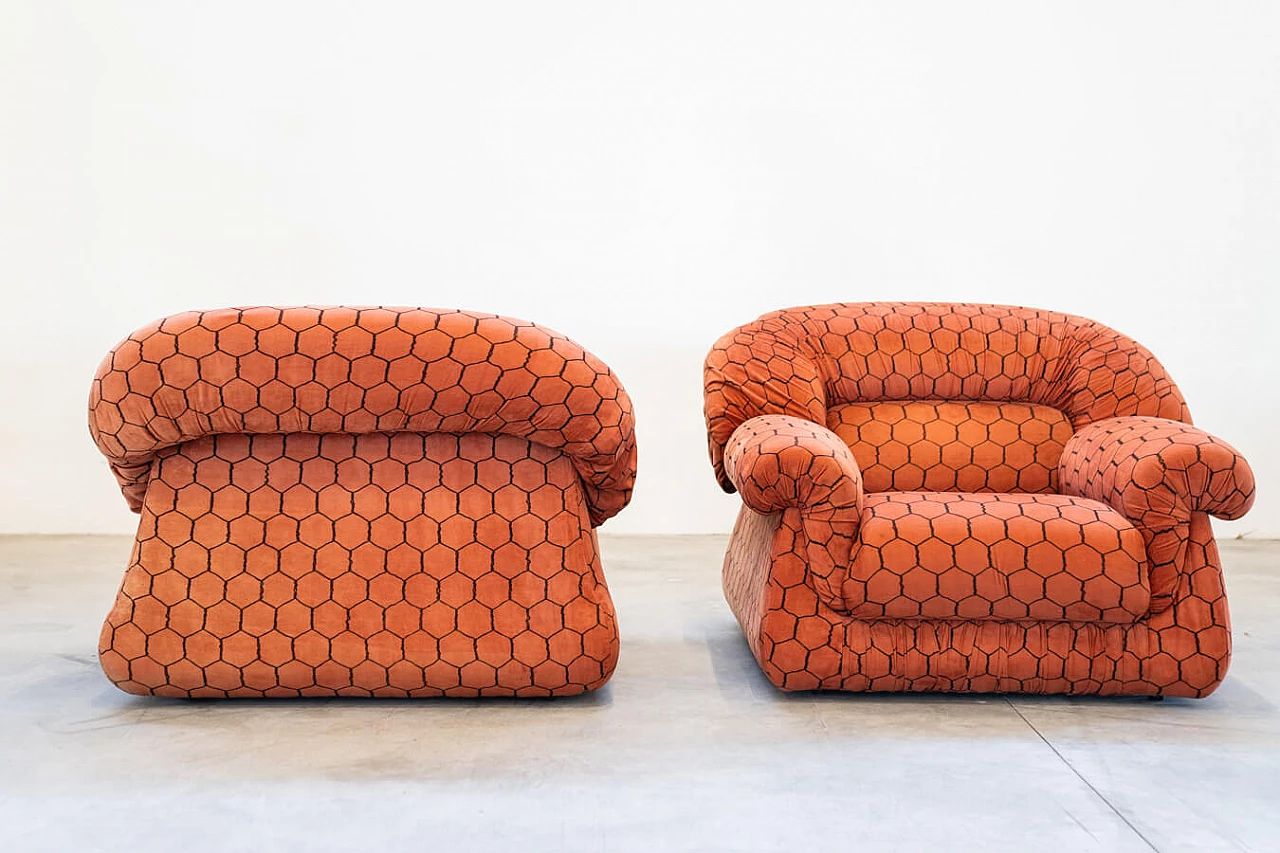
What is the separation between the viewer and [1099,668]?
2.06 metres

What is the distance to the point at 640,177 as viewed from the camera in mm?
4266

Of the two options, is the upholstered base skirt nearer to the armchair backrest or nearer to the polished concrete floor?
the polished concrete floor

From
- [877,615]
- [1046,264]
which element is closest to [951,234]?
[1046,264]

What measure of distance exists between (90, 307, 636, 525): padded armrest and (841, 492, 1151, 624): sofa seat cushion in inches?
21.3

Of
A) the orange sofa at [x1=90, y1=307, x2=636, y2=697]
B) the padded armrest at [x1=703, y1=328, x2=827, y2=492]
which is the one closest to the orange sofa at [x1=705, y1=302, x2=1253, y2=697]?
the padded armrest at [x1=703, y1=328, x2=827, y2=492]

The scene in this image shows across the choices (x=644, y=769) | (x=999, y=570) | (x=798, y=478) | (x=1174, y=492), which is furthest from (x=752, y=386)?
(x=644, y=769)

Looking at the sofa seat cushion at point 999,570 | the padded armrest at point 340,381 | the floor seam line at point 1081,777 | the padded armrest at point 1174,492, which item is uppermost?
the padded armrest at point 340,381

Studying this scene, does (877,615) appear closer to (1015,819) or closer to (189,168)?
(1015,819)

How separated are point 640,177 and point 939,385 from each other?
1949mm

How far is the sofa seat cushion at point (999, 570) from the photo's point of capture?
2.01 meters

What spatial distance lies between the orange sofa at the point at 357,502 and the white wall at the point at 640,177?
227cm

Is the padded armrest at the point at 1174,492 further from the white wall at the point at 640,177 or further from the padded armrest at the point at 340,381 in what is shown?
the white wall at the point at 640,177

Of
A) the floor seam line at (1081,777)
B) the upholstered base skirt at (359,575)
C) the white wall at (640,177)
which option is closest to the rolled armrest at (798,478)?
the upholstered base skirt at (359,575)

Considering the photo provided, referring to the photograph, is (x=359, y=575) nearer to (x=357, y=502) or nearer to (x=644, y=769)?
(x=357, y=502)
